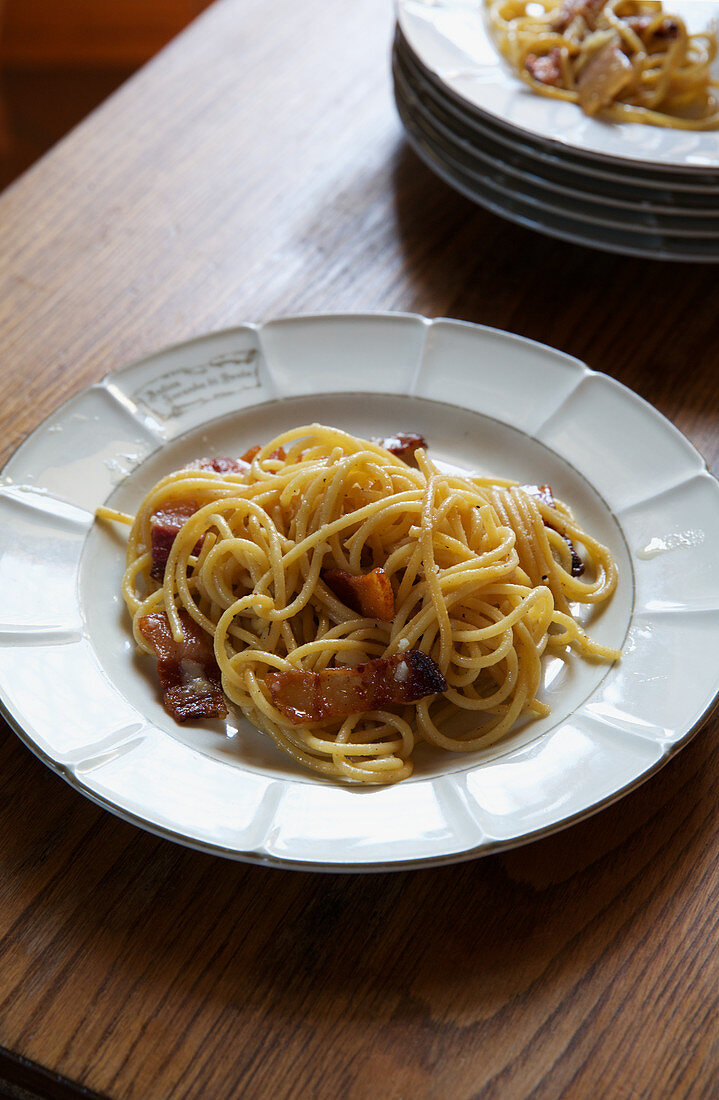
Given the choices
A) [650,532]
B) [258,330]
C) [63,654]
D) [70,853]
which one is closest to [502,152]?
[258,330]

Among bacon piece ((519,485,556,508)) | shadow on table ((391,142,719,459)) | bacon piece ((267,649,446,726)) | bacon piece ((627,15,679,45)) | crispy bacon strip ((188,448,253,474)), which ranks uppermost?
crispy bacon strip ((188,448,253,474))

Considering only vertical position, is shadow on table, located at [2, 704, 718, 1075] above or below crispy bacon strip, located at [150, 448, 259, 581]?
below

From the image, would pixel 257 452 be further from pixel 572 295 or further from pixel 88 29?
pixel 88 29

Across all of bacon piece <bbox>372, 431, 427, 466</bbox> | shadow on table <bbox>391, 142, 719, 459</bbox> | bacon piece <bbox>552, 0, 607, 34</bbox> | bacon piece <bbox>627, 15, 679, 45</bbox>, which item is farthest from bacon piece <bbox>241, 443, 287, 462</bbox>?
bacon piece <bbox>627, 15, 679, 45</bbox>

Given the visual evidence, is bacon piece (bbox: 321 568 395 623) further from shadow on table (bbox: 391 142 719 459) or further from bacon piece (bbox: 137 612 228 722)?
shadow on table (bbox: 391 142 719 459)

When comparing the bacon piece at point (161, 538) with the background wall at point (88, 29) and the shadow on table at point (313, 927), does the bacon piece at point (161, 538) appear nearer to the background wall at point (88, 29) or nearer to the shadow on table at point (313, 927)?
the shadow on table at point (313, 927)

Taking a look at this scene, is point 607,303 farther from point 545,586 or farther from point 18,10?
point 18,10

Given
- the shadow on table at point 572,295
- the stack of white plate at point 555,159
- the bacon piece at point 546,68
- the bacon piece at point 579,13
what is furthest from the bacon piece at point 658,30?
the shadow on table at point 572,295

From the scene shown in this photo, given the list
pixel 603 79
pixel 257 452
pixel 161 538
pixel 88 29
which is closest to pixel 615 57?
pixel 603 79
